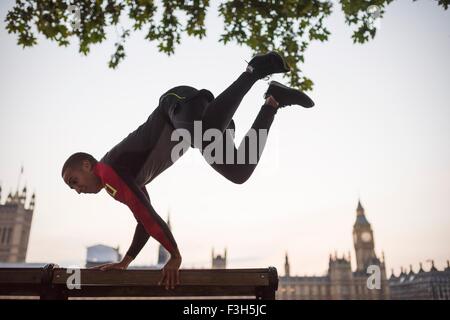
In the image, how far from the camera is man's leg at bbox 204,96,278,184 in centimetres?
275

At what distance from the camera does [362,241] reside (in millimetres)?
111125

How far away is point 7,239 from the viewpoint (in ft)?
258

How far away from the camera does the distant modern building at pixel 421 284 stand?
80725 millimetres

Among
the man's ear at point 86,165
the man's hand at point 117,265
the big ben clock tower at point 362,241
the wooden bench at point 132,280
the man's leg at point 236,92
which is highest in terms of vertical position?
the big ben clock tower at point 362,241

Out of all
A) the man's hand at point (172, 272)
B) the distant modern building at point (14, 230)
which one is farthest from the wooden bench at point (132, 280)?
the distant modern building at point (14, 230)

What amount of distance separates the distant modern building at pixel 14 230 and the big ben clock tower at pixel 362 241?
90401 millimetres

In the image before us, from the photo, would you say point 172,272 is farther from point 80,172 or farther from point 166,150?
point 80,172

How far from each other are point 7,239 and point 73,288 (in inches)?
3548

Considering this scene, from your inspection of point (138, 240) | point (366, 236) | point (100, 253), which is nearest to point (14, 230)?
point (100, 253)

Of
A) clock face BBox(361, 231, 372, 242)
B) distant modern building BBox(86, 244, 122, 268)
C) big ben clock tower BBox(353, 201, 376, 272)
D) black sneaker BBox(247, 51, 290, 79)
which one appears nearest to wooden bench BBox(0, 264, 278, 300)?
black sneaker BBox(247, 51, 290, 79)

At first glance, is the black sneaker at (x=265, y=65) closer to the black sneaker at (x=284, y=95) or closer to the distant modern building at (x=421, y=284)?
the black sneaker at (x=284, y=95)

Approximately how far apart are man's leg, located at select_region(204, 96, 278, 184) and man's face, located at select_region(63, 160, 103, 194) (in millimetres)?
951

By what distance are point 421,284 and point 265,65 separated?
340ft

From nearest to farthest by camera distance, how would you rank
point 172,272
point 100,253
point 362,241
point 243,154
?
point 172,272 < point 243,154 < point 100,253 < point 362,241
